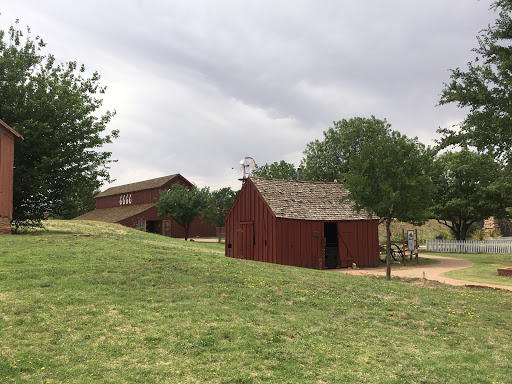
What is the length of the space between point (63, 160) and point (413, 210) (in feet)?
69.0

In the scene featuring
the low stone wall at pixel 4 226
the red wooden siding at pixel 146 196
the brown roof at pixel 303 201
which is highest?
the red wooden siding at pixel 146 196

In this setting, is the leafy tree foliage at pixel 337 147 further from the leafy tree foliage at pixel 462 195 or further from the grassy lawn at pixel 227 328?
the grassy lawn at pixel 227 328

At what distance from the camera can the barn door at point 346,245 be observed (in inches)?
998

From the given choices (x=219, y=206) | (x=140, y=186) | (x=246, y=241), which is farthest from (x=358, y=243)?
(x=140, y=186)

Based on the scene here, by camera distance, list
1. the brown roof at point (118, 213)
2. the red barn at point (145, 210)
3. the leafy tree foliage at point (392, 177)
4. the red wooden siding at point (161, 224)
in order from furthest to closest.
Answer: the brown roof at point (118, 213)
the red barn at point (145, 210)
the red wooden siding at point (161, 224)
the leafy tree foliage at point (392, 177)

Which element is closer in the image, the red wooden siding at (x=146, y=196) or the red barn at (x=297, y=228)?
the red barn at (x=297, y=228)

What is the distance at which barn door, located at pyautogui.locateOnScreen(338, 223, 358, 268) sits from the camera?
998 inches

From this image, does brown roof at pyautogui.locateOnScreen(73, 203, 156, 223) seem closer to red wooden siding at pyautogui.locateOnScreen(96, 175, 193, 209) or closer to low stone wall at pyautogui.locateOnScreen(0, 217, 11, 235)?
red wooden siding at pyautogui.locateOnScreen(96, 175, 193, 209)

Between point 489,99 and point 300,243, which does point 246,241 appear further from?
point 489,99

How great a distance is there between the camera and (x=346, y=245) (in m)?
25.4

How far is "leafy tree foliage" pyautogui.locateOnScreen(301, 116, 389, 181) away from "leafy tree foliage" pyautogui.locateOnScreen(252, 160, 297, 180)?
3.39 m

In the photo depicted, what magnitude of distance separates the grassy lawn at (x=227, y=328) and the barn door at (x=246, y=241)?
11659mm

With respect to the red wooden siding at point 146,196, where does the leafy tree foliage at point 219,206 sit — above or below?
below

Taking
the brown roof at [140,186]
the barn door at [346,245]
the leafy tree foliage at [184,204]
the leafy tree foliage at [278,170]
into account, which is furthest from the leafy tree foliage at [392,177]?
the brown roof at [140,186]
